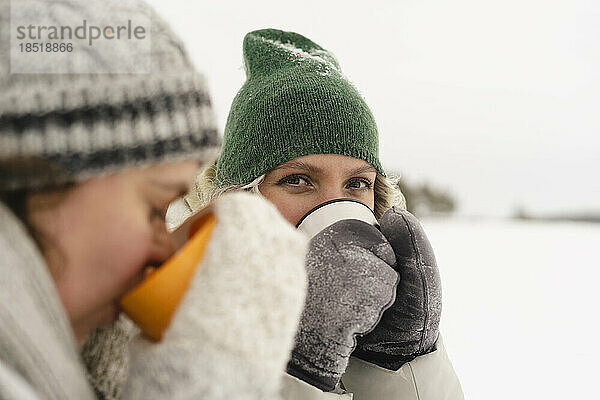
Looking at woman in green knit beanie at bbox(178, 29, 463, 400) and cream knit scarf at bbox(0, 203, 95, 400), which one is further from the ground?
cream knit scarf at bbox(0, 203, 95, 400)

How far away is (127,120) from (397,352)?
63 centimetres

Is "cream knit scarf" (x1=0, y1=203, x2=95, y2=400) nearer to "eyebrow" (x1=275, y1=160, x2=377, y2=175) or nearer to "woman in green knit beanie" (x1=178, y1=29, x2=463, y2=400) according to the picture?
"woman in green knit beanie" (x1=178, y1=29, x2=463, y2=400)

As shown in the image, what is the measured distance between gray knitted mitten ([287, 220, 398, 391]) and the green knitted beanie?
29cm

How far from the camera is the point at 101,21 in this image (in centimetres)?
42

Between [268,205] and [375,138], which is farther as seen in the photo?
[375,138]

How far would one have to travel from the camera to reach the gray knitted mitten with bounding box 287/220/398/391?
0.68m

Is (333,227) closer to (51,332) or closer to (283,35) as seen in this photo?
(51,332)

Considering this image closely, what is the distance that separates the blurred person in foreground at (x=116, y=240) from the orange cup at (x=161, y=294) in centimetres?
1

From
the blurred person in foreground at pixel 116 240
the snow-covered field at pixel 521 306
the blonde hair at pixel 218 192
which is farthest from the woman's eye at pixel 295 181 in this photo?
the snow-covered field at pixel 521 306

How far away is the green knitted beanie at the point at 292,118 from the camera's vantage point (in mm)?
984

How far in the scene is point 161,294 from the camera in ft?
1.42

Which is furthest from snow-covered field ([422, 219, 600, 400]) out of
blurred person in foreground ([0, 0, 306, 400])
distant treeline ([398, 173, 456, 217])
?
blurred person in foreground ([0, 0, 306, 400])

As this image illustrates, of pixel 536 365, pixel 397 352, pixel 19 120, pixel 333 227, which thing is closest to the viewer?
pixel 19 120

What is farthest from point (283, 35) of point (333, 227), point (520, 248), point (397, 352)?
point (520, 248)
